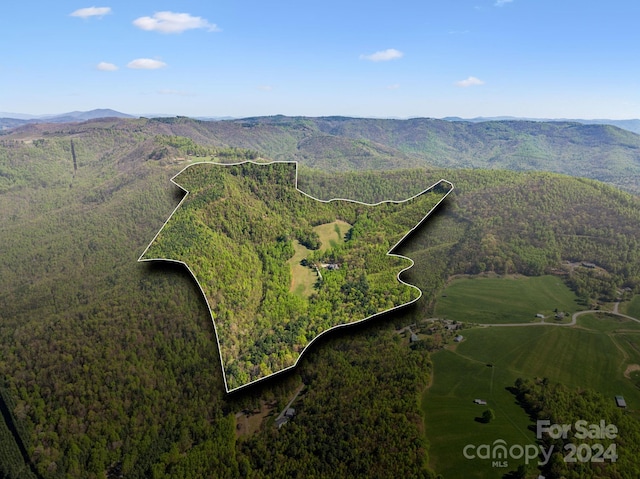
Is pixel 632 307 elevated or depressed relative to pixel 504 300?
depressed

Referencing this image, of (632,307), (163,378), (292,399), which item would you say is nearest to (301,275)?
(163,378)

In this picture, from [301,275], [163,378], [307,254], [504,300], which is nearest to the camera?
[301,275]

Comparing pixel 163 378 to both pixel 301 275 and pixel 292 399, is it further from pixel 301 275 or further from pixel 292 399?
pixel 301 275

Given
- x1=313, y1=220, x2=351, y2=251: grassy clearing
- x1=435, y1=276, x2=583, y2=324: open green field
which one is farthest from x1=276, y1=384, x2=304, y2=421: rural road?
x1=435, y1=276, x2=583, y2=324: open green field

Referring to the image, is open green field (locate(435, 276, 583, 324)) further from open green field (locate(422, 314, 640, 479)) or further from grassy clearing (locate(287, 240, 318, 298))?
grassy clearing (locate(287, 240, 318, 298))

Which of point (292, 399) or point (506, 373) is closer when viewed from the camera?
point (292, 399)

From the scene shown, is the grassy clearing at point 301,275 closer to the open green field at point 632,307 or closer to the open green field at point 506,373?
the open green field at point 506,373

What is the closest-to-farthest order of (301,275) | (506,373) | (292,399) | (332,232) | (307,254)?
1. (301,275)
2. (307,254)
3. (332,232)
4. (292,399)
5. (506,373)
